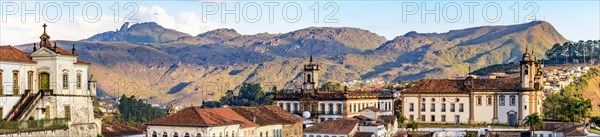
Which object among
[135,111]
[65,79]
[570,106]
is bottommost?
[135,111]

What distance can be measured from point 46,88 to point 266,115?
2297 cm

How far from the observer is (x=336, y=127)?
6838 centimetres

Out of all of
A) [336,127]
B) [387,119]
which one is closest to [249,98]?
[387,119]

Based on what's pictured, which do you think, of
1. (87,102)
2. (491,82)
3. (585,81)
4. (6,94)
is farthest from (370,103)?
(585,81)

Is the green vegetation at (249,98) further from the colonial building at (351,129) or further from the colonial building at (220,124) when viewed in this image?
the colonial building at (220,124)

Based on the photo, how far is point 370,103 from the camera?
284 ft

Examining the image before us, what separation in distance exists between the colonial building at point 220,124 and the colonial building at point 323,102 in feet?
52.2

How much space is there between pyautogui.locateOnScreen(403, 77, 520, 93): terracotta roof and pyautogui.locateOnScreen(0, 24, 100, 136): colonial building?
1796 inches

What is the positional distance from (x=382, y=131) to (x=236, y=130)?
1772 cm

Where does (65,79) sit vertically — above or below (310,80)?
above

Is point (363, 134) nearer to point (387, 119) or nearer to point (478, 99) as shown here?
point (387, 119)

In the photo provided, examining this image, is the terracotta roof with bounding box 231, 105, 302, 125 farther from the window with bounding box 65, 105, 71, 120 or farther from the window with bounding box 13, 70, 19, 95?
the window with bounding box 13, 70, 19, 95

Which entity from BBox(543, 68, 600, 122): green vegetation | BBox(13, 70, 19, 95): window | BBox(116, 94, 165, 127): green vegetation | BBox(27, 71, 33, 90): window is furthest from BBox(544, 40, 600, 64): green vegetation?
BBox(13, 70, 19, 95): window

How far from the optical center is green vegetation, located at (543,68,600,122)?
3142 inches
